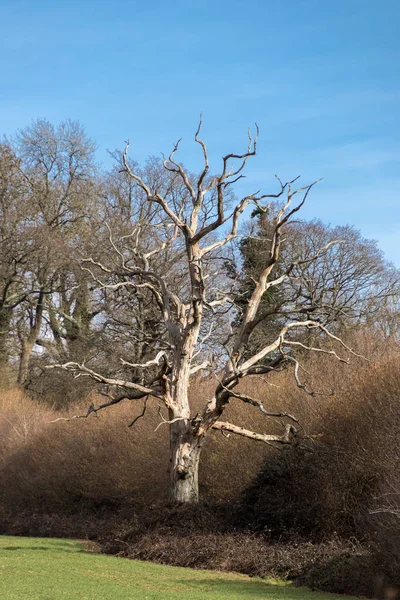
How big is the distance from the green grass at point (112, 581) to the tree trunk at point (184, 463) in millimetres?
2853

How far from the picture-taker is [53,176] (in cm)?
4569

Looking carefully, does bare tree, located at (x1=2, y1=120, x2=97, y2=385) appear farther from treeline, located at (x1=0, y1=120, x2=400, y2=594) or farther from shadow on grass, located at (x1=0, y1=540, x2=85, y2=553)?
shadow on grass, located at (x1=0, y1=540, x2=85, y2=553)

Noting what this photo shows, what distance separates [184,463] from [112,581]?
22.0 ft

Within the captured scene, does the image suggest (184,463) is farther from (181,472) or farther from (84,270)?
(84,270)

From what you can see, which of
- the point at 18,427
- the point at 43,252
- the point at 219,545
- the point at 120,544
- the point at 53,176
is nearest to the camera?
the point at 219,545

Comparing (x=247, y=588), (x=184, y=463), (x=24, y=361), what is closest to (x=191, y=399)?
(x=184, y=463)

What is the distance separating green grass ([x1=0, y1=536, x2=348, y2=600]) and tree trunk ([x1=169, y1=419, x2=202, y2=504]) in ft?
9.36

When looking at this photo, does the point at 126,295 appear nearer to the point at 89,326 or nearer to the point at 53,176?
the point at 89,326

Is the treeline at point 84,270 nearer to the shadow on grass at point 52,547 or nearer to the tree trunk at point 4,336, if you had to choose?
the tree trunk at point 4,336

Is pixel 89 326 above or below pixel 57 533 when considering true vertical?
above

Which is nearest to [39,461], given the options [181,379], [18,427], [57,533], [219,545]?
[18,427]

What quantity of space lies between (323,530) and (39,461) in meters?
16.2

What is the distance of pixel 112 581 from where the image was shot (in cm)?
1545

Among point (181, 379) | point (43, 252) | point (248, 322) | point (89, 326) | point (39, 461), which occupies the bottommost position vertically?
point (39, 461)
